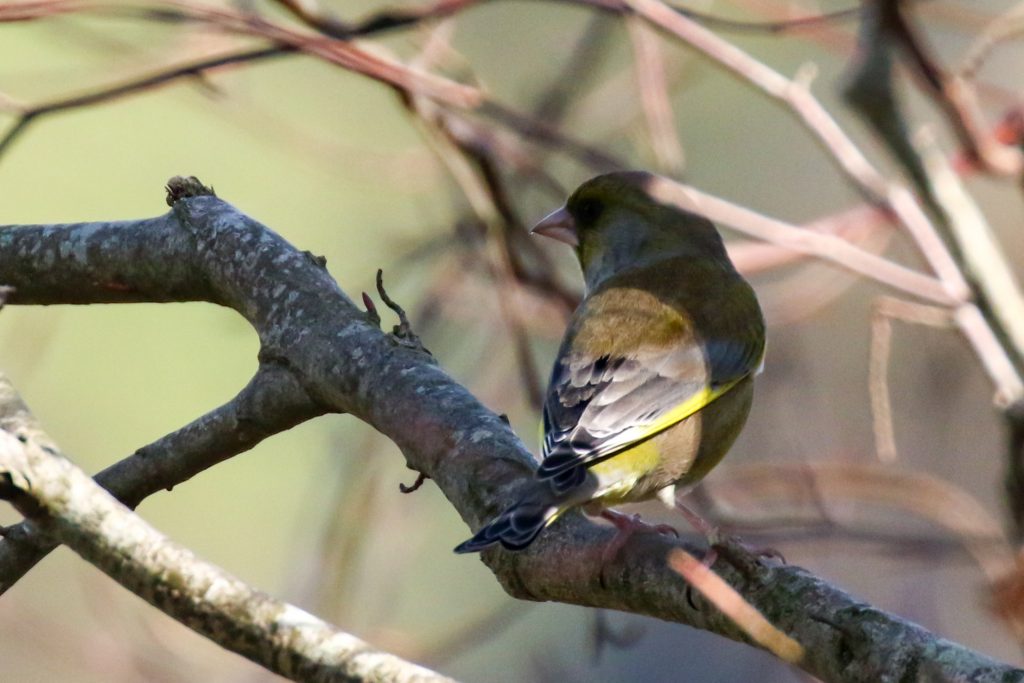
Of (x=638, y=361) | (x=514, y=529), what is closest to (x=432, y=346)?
(x=638, y=361)

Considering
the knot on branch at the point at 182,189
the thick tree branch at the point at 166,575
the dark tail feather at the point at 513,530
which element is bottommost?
the thick tree branch at the point at 166,575

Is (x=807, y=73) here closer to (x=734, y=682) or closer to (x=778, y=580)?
(x=778, y=580)

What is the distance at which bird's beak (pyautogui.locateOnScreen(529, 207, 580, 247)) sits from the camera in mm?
4176

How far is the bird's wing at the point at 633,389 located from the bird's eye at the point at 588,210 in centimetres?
82

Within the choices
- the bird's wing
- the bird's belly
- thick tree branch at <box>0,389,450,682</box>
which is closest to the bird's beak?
the bird's wing

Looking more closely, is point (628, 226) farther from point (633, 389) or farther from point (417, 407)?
point (417, 407)

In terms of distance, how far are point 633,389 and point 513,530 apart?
1.05m

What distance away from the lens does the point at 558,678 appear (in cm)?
559

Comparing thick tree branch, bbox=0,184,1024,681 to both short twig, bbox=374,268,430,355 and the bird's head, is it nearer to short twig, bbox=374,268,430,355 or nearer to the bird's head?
short twig, bbox=374,268,430,355

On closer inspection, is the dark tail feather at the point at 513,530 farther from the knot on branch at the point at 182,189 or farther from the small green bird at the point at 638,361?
the knot on branch at the point at 182,189

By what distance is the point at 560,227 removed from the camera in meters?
4.22

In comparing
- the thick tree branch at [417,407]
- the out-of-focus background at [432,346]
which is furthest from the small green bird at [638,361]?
the out-of-focus background at [432,346]

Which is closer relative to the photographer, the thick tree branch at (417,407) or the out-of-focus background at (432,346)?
the thick tree branch at (417,407)

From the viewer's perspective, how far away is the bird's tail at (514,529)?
7.18 ft
